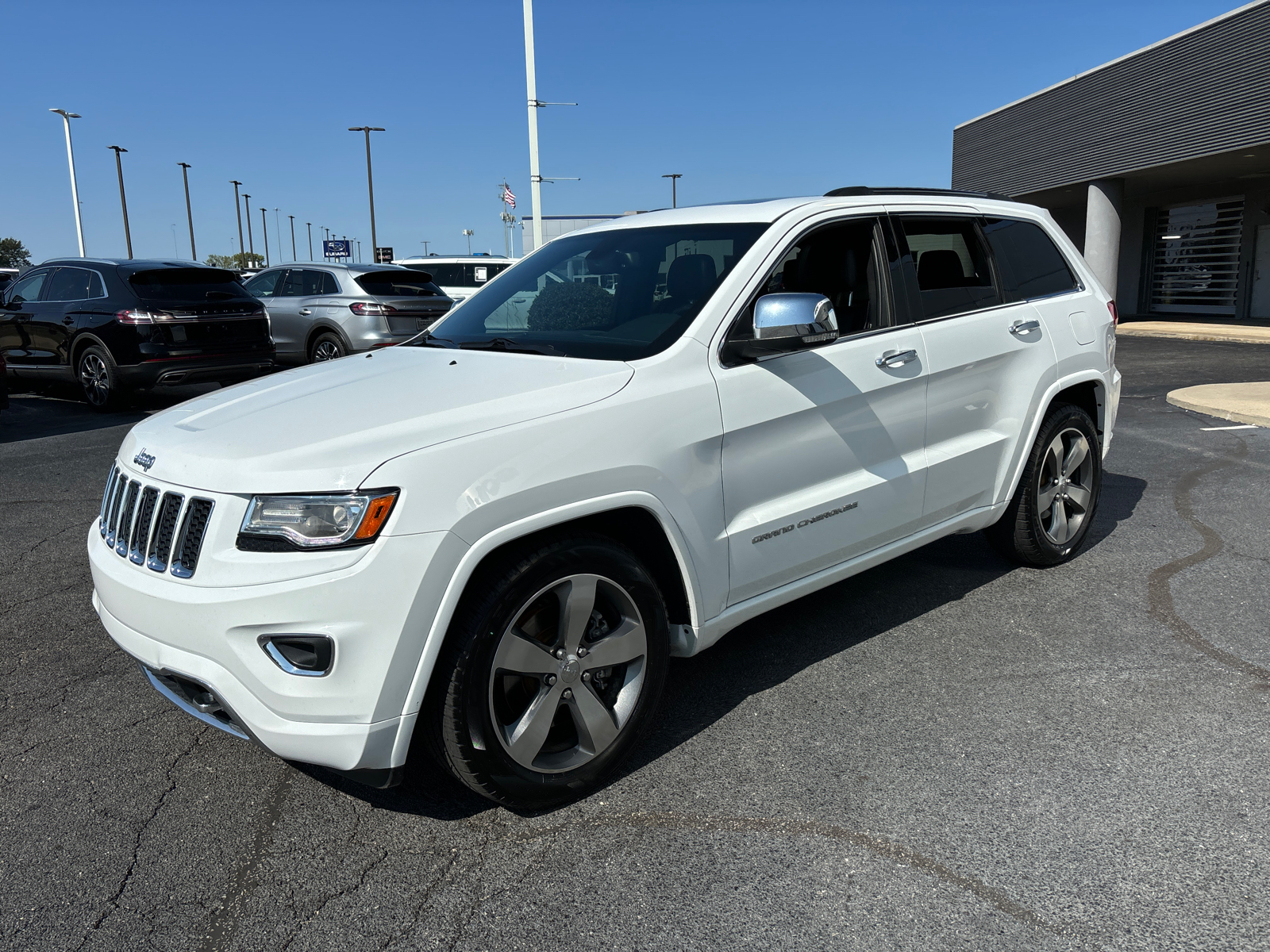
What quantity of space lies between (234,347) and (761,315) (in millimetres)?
9851

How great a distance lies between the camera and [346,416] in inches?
107

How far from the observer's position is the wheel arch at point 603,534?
2.48m

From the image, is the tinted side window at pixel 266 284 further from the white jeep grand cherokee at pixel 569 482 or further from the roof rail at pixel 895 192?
the roof rail at pixel 895 192

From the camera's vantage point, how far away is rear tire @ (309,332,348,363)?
13531 millimetres

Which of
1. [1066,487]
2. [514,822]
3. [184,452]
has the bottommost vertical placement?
[514,822]

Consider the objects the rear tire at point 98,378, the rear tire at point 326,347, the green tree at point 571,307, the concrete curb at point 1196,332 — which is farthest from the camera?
the concrete curb at point 1196,332

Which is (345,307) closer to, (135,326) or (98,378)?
(135,326)

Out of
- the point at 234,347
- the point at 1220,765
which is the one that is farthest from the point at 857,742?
the point at 234,347

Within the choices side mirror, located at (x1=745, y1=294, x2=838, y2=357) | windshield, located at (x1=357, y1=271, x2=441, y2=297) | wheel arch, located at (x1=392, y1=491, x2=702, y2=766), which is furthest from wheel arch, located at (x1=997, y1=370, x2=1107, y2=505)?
windshield, located at (x1=357, y1=271, x2=441, y2=297)

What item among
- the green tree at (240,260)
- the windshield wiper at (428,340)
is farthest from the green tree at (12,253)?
the windshield wiper at (428,340)

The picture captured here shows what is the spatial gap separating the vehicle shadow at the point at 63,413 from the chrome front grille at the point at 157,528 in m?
8.05

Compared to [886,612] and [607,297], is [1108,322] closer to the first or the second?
[886,612]

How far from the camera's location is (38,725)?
3459 millimetres

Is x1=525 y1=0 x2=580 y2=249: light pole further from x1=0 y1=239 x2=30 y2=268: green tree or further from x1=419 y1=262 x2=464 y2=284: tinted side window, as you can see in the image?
x1=0 y1=239 x2=30 y2=268: green tree
